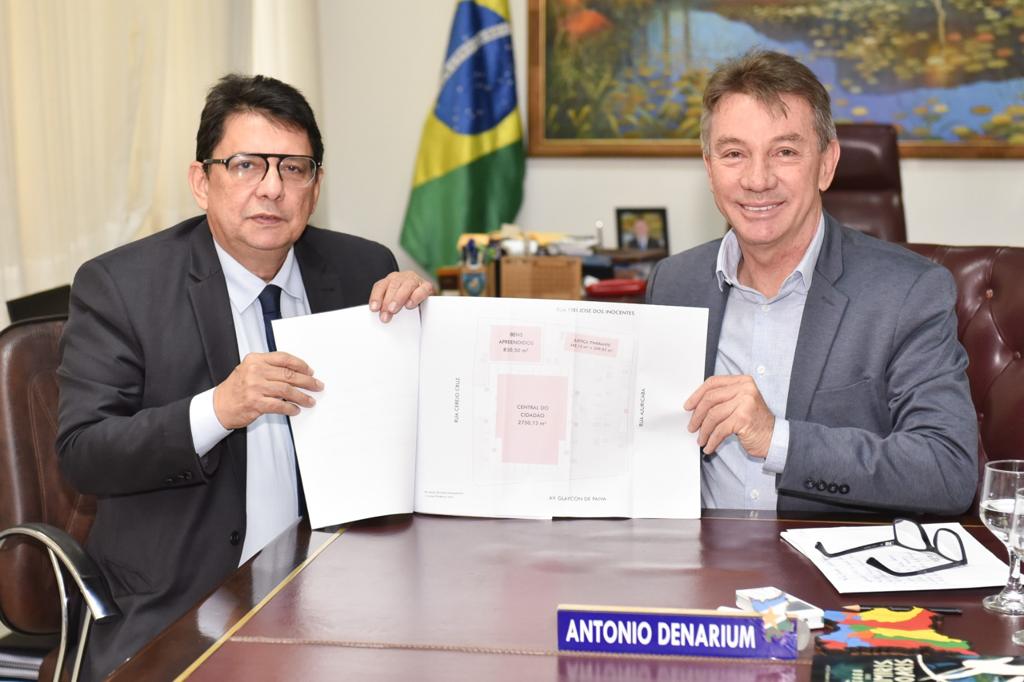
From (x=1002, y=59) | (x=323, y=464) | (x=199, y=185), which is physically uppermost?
(x=1002, y=59)

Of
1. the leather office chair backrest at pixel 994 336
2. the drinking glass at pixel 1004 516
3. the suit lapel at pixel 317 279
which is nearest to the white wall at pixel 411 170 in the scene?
the leather office chair backrest at pixel 994 336

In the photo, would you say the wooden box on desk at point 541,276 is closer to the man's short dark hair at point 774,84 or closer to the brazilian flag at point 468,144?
the brazilian flag at point 468,144

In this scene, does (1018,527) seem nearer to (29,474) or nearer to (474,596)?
(474,596)

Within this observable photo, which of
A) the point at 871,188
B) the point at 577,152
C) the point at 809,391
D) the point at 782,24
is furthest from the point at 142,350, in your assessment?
the point at 782,24

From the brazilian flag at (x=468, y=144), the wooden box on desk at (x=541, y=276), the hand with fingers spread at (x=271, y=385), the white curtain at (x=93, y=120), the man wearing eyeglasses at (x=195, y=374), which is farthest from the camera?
the brazilian flag at (x=468, y=144)

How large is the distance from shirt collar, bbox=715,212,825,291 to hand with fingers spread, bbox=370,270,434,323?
0.70m

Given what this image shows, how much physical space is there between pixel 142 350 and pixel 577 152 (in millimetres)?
3638

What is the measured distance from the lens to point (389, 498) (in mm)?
1859

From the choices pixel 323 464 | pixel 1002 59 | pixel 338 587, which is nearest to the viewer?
pixel 338 587

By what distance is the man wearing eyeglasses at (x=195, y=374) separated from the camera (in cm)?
195

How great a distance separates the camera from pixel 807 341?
2.10 meters

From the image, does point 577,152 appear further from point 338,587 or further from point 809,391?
point 338,587

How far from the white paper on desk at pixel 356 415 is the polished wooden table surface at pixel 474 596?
50 mm

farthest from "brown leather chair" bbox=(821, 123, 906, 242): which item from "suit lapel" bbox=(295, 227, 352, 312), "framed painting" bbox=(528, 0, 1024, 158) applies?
"suit lapel" bbox=(295, 227, 352, 312)
